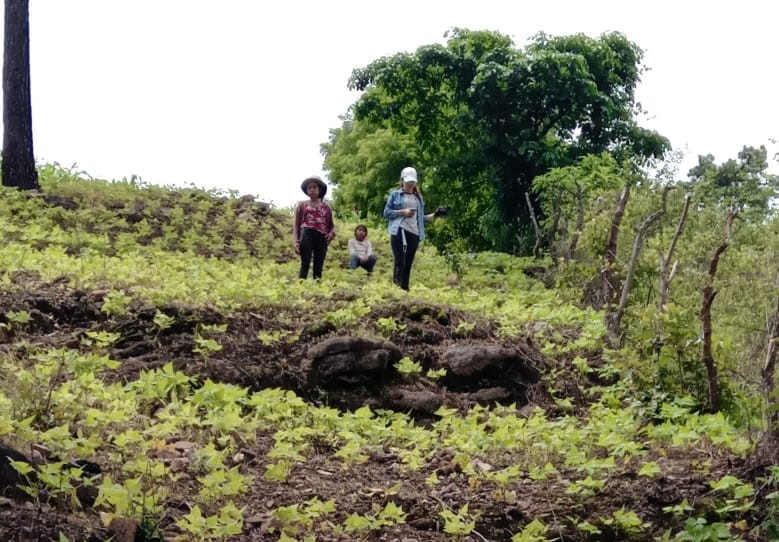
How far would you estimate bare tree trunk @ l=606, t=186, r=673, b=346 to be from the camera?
27.8 ft

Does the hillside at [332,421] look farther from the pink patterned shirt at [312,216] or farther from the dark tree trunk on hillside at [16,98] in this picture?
the dark tree trunk on hillside at [16,98]

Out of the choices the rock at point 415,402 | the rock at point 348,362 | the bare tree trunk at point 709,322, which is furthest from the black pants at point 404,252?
the bare tree trunk at point 709,322

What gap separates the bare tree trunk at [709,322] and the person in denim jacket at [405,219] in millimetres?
5502

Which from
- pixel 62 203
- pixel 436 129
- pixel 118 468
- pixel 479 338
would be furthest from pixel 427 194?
pixel 118 468

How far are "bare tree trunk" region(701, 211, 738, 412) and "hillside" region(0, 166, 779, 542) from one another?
18cm

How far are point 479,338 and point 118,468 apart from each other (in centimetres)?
471

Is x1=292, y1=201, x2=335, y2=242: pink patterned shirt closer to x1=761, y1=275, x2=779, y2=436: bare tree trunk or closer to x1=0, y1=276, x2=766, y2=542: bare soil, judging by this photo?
x1=0, y1=276, x2=766, y2=542: bare soil

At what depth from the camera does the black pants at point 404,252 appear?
11.8m

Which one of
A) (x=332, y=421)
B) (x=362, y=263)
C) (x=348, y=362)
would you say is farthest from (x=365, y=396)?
(x=362, y=263)

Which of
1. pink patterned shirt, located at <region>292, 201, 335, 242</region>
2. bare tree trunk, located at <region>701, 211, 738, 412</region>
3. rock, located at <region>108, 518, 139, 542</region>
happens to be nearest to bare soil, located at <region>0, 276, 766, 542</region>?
rock, located at <region>108, 518, 139, 542</region>

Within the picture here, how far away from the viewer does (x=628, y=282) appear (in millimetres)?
8484

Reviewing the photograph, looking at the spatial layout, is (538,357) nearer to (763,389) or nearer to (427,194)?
(763,389)

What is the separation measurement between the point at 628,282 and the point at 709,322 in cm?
256

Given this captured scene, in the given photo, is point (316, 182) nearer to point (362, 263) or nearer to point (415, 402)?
point (362, 263)
